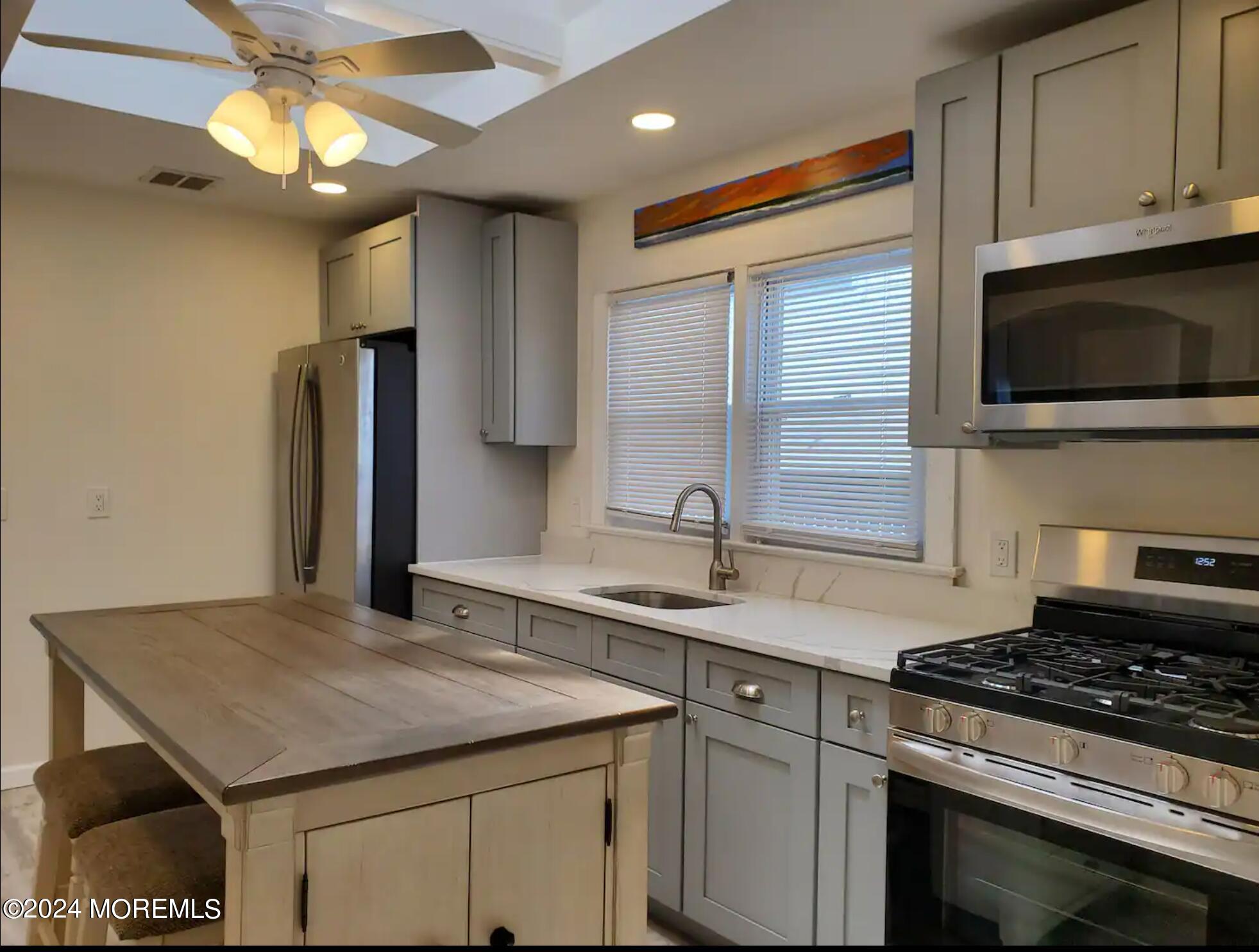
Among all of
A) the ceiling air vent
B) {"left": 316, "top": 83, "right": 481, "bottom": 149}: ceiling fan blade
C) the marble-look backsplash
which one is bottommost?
the marble-look backsplash

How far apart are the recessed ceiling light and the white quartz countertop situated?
4.75 feet

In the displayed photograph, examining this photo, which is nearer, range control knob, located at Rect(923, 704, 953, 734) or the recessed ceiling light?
range control knob, located at Rect(923, 704, 953, 734)

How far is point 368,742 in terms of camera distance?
57.7 inches

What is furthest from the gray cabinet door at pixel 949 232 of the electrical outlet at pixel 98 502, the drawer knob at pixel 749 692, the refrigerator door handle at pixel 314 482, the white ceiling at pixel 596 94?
the electrical outlet at pixel 98 502

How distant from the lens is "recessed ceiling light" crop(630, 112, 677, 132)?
114 inches

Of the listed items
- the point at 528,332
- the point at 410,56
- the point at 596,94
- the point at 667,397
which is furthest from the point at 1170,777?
the point at 528,332

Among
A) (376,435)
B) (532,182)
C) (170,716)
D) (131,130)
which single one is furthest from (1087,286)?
(131,130)

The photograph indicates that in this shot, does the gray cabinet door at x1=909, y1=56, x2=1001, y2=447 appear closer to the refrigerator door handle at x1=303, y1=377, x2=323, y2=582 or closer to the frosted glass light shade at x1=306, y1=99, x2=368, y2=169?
the frosted glass light shade at x1=306, y1=99, x2=368, y2=169

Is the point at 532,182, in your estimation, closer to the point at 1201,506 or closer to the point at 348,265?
the point at 348,265

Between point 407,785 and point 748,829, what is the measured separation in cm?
123

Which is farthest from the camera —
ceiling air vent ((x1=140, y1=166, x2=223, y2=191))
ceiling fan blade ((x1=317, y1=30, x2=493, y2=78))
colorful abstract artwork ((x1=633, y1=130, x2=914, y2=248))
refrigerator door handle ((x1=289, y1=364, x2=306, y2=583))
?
refrigerator door handle ((x1=289, y1=364, x2=306, y2=583))

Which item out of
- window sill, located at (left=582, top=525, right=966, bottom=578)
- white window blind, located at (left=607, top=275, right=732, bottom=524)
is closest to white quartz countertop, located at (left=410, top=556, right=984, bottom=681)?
window sill, located at (left=582, top=525, right=966, bottom=578)

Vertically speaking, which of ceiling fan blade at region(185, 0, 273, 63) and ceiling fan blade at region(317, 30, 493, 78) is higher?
ceiling fan blade at region(185, 0, 273, 63)

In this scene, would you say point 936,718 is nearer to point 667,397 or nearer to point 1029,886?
point 1029,886
